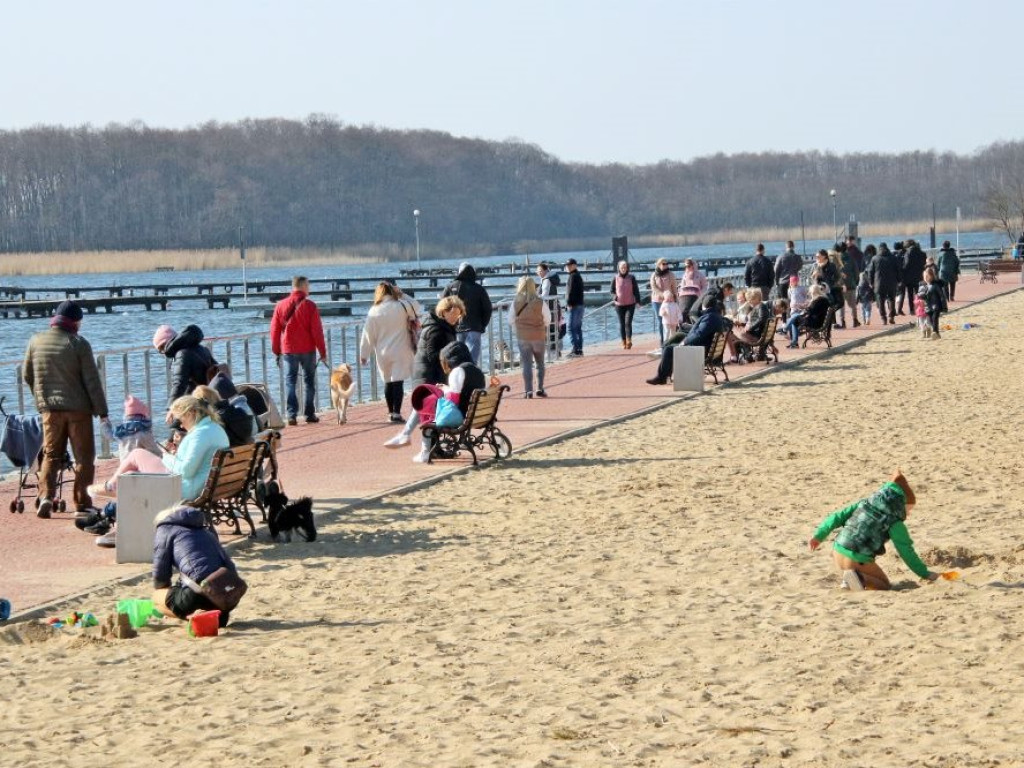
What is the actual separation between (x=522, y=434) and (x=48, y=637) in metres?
8.44

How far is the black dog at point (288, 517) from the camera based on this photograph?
10.6 m

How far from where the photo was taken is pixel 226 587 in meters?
8.34

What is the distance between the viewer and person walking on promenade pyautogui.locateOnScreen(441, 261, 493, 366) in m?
18.3

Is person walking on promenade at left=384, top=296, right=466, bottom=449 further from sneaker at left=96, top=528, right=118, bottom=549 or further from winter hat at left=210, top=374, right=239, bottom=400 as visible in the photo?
sneaker at left=96, top=528, right=118, bottom=549

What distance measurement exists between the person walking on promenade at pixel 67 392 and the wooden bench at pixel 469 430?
10.5 feet

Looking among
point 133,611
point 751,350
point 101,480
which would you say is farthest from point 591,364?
point 133,611

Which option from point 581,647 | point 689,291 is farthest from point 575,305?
point 581,647

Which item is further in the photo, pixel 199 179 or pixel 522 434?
pixel 199 179

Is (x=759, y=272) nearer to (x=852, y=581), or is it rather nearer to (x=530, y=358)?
(x=530, y=358)

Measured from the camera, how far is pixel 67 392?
11.6 metres

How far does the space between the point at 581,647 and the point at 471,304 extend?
1104 centimetres

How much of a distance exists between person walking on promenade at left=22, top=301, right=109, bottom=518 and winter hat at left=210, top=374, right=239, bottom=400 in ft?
2.48

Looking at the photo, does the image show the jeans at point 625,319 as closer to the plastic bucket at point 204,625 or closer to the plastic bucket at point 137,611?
the plastic bucket at point 137,611

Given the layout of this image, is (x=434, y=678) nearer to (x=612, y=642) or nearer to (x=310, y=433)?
(x=612, y=642)
